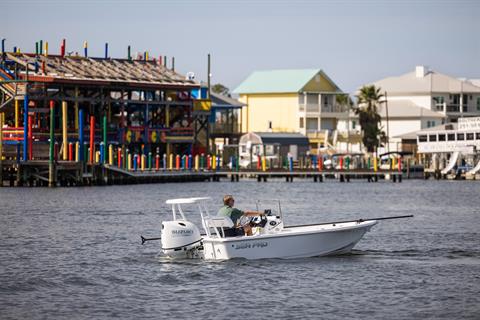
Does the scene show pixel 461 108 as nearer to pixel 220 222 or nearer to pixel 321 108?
pixel 321 108

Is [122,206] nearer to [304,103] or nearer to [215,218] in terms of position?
[215,218]

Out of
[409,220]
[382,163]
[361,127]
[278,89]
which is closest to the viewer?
[409,220]

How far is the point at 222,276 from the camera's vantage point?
36.0m

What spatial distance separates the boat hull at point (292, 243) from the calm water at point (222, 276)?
11.9 inches

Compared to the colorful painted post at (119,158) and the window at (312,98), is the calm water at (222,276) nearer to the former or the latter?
the colorful painted post at (119,158)

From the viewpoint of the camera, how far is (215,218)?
122ft

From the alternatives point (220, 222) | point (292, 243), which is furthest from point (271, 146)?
point (220, 222)

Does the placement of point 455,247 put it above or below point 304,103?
below

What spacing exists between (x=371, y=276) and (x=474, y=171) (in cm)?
8520

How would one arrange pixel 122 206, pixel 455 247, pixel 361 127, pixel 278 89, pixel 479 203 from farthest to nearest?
1. pixel 278 89
2. pixel 361 127
3. pixel 479 203
4. pixel 122 206
5. pixel 455 247

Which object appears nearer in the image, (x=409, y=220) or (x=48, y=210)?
(x=409, y=220)

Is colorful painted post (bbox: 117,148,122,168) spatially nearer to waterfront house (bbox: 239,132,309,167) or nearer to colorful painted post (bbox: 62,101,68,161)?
colorful painted post (bbox: 62,101,68,161)

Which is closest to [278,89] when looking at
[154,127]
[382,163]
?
[382,163]

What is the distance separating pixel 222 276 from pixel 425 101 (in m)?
129
